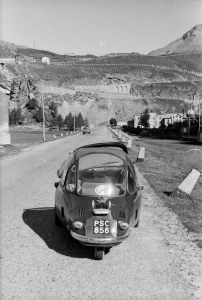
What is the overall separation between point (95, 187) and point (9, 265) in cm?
190

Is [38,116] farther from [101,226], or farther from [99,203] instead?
[101,226]

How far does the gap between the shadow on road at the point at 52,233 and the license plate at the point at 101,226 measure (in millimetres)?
524

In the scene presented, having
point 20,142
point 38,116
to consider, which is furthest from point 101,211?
point 38,116

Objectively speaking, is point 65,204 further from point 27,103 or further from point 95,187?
point 27,103

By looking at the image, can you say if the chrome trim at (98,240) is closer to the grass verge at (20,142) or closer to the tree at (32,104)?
the grass verge at (20,142)

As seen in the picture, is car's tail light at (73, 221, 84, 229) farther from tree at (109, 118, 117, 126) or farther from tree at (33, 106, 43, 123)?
tree at (109, 118, 117, 126)

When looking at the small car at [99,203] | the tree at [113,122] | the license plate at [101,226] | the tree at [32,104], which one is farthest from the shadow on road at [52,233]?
the tree at [113,122]

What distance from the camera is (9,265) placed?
17.8 feet

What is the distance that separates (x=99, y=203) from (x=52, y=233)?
1708 millimetres

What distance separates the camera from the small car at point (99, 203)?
5.55 m

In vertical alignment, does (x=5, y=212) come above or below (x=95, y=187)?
below

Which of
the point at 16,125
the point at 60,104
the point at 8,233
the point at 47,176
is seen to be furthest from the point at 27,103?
the point at 8,233

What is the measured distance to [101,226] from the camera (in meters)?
5.56

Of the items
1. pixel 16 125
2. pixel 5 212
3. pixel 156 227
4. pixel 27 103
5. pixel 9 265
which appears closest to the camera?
pixel 9 265
